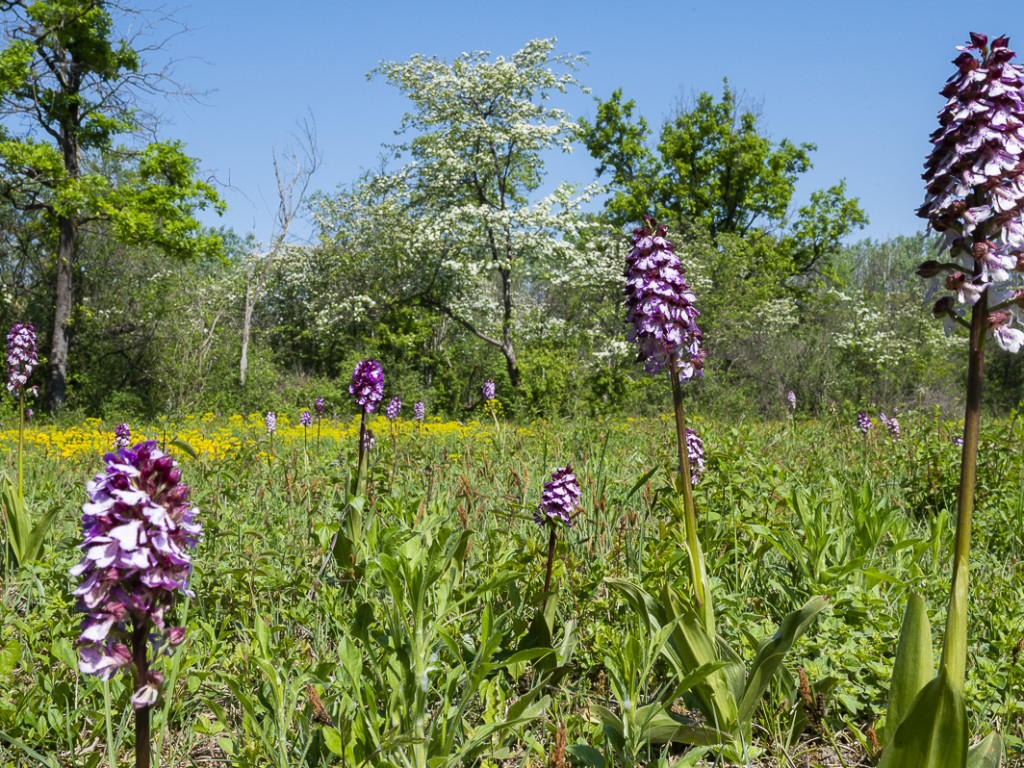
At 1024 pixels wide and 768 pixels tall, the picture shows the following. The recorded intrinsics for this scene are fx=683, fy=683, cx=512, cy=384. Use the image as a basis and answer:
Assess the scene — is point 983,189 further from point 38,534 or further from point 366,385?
point 38,534

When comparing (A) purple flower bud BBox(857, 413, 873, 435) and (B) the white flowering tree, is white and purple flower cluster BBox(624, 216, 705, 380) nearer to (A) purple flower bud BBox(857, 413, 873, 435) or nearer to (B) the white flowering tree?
(A) purple flower bud BBox(857, 413, 873, 435)

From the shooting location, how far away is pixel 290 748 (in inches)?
75.0

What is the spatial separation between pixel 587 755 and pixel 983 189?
1.61 metres

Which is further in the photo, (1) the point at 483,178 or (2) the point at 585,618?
(1) the point at 483,178

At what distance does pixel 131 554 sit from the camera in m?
1.07

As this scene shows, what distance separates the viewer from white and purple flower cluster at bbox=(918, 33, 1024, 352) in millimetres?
1461

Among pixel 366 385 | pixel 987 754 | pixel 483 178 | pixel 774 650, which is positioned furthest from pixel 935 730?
pixel 483 178

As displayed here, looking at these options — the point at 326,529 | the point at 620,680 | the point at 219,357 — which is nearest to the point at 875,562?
the point at 620,680

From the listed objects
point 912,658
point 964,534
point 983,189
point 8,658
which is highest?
point 983,189

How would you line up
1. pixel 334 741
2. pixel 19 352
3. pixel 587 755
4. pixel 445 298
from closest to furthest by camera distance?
pixel 334 741, pixel 587 755, pixel 19 352, pixel 445 298

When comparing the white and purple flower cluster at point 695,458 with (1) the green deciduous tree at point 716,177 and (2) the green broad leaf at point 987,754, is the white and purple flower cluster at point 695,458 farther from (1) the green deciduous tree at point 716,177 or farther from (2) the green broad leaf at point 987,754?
(1) the green deciduous tree at point 716,177

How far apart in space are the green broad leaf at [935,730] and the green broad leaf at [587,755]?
675 mm

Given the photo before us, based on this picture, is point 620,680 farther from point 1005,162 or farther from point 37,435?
point 37,435

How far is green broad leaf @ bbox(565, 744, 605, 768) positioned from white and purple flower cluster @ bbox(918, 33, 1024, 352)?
4.36 feet
